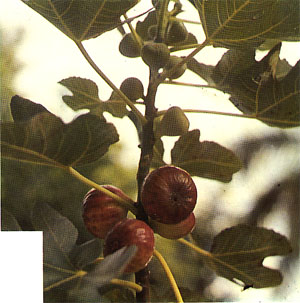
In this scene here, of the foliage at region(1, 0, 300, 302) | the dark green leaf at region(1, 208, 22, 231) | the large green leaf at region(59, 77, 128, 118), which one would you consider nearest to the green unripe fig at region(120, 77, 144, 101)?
the foliage at region(1, 0, 300, 302)

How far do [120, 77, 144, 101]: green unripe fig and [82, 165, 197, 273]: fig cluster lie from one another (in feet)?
0.44

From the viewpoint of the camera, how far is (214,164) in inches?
30.8

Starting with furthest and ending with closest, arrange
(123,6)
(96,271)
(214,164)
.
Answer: (214,164) → (123,6) → (96,271)

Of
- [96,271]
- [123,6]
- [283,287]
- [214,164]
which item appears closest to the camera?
[96,271]

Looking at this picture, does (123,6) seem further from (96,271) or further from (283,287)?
(283,287)

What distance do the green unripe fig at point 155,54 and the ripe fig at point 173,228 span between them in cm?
22

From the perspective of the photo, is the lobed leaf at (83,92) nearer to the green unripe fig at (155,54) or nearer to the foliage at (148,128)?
the foliage at (148,128)

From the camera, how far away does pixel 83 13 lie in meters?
0.69

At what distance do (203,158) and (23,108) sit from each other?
0.97 feet

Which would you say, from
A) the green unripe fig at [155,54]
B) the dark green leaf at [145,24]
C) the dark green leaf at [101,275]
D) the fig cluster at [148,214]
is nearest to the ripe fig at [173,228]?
the fig cluster at [148,214]

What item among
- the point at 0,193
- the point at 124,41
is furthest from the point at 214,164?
the point at 0,193

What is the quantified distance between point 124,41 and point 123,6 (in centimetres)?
7

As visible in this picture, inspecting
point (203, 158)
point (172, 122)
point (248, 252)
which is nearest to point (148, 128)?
point (172, 122)

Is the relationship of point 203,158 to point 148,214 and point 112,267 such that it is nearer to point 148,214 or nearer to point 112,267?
point 148,214
